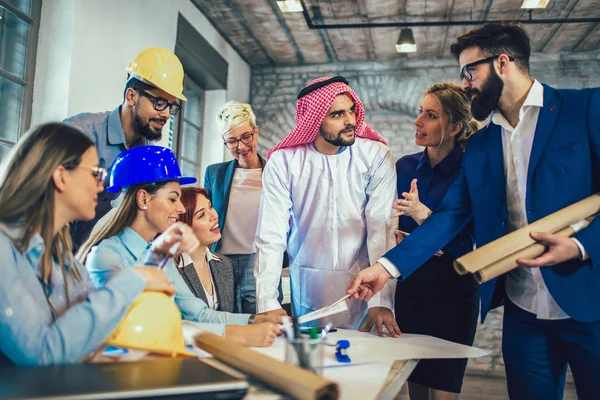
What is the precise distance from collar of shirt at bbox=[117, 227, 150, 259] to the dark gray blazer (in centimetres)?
56

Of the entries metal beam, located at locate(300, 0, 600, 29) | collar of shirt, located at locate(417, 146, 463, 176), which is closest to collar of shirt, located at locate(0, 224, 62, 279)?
collar of shirt, located at locate(417, 146, 463, 176)

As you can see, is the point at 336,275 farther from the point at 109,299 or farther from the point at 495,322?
the point at 495,322

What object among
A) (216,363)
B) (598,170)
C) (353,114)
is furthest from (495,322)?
(216,363)

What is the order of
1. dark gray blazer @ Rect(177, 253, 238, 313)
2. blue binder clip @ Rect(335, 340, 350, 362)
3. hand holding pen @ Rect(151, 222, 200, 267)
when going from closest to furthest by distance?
hand holding pen @ Rect(151, 222, 200, 267)
blue binder clip @ Rect(335, 340, 350, 362)
dark gray blazer @ Rect(177, 253, 238, 313)

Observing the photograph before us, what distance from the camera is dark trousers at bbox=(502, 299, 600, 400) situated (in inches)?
76.4

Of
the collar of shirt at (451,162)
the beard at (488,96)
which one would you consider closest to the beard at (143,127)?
the collar of shirt at (451,162)

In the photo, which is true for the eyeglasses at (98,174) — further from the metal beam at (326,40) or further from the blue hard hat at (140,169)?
the metal beam at (326,40)

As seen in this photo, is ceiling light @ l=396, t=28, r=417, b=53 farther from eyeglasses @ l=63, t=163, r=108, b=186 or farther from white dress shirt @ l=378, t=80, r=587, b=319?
eyeglasses @ l=63, t=163, r=108, b=186

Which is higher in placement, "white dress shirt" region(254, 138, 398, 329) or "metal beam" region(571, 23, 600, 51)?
"metal beam" region(571, 23, 600, 51)

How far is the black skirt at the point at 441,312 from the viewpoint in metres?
2.74

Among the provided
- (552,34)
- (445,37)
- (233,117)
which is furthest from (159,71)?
(552,34)

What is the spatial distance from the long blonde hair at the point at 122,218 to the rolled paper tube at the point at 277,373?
0.91m

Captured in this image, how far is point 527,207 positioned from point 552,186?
0.11 m

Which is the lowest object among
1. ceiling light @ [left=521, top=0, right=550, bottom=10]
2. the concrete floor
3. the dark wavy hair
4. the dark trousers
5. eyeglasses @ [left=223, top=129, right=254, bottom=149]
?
the concrete floor
